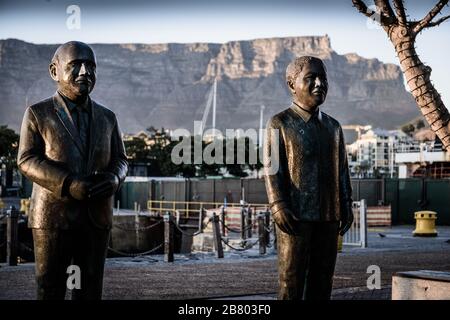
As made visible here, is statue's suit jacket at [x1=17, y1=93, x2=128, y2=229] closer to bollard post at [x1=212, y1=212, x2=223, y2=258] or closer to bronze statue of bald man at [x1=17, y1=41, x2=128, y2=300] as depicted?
bronze statue of bald man at [x1=17, y1=41, x2=128, y2=300]

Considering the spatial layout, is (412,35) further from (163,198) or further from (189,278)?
(163,198)

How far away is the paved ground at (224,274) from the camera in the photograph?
1024 cm

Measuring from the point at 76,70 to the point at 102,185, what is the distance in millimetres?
839

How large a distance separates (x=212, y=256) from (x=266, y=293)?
677 cm

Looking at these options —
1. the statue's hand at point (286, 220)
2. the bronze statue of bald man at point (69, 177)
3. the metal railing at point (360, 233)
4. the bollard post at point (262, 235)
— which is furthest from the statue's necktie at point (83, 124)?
the metal railing at point (360, 233)

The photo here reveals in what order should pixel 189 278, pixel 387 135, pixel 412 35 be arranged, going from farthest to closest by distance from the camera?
1. pixel 387 135
2. pixel 189 278
3. pixel 412 35

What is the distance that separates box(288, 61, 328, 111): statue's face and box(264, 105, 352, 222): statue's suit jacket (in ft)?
0.47

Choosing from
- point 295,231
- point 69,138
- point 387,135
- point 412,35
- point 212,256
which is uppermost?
point 387,135

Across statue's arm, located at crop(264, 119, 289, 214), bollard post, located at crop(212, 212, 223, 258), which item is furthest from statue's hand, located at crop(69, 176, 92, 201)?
bollard post, located at crop(212, 212, 223, 258)

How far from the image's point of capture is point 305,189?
5895mm

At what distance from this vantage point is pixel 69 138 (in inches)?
215

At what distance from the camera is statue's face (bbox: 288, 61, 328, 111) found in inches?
233

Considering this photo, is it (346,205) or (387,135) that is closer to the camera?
(346,205)
